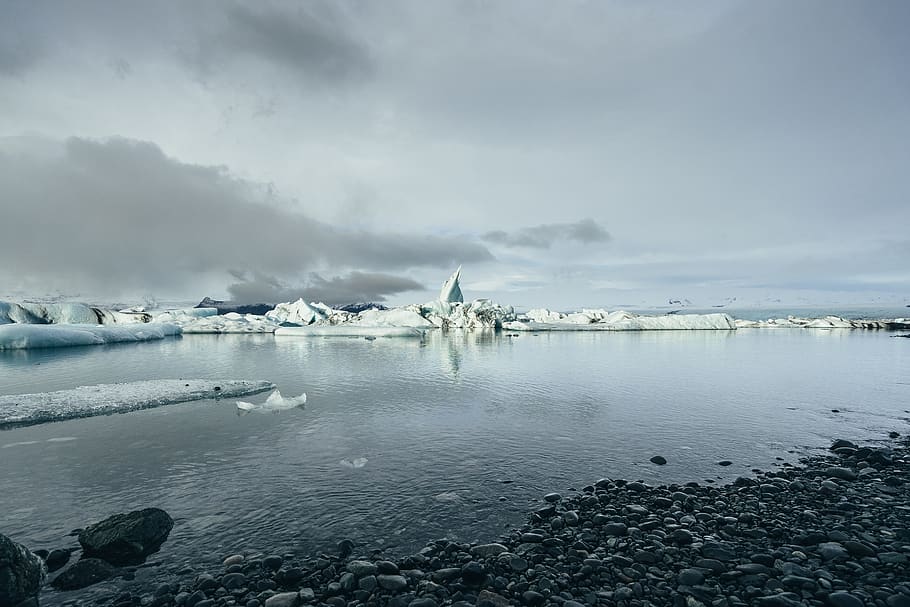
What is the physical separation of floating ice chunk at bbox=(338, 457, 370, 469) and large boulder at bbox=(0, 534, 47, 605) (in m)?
4.57

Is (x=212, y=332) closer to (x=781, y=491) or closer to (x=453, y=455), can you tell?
(x=453, y=455)

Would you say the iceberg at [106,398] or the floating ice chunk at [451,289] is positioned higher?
the floating ice chunk at [451,289]

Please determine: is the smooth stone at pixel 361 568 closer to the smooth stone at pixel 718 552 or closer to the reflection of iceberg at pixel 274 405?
the smooth stone at pixel 718 552

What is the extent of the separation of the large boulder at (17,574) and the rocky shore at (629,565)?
874 mm

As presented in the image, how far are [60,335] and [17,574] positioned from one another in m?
41.8

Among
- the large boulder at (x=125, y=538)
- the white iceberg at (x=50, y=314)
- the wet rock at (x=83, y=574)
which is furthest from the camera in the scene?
the white iceberg at (x=50, y=314)

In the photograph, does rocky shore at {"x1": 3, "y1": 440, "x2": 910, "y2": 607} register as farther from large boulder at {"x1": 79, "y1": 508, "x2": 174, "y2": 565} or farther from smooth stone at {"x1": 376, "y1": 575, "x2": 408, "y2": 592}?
large boulder at {"x1": 79, "y1": 508, "x2": 174, "y2": 565}

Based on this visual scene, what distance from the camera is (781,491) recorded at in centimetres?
713

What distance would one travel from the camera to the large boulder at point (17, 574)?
4.32 meters

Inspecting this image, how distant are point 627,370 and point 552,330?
186ft

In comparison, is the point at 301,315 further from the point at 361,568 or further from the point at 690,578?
the point at 690,578

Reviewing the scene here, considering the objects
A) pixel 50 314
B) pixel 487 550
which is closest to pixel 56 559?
pixel 487 550

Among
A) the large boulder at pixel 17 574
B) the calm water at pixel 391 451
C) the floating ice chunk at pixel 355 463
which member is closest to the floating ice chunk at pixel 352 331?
the calm water at pixel 391 451

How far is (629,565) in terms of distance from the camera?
4930 millimetres
